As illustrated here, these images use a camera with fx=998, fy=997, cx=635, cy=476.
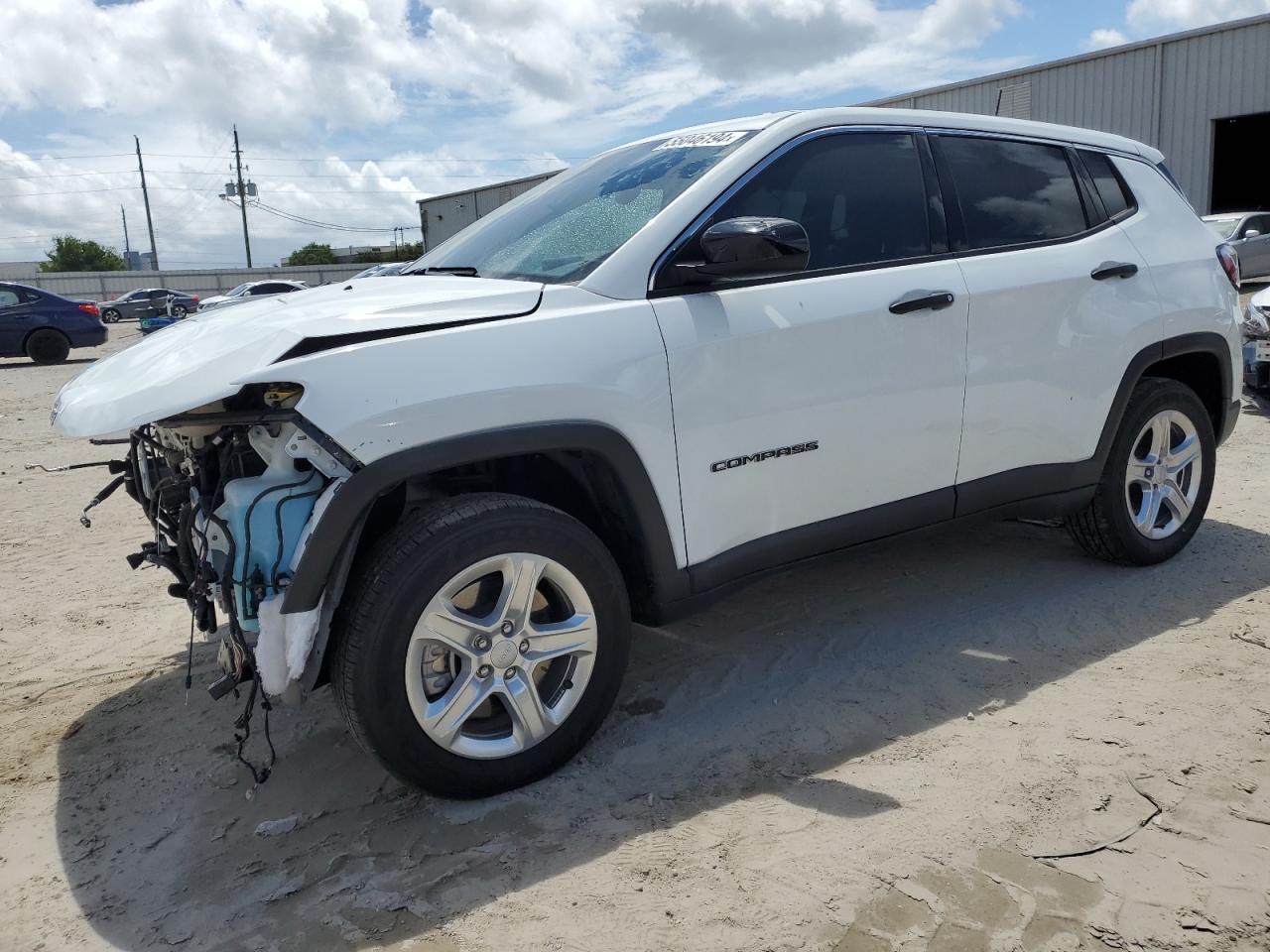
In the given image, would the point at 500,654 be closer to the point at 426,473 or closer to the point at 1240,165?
the point at 426,473

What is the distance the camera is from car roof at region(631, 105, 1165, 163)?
3393 mm

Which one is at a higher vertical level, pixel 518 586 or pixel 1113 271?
pixel 1113 271

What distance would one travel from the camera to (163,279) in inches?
2168

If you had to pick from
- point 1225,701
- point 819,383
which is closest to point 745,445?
point 819,383

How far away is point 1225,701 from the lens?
3.25 m

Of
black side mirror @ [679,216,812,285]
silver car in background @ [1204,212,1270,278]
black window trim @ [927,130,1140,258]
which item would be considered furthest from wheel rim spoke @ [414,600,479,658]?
silver car in background @ [1204,212,1270,278]

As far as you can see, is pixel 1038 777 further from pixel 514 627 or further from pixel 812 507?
pixel 514 627

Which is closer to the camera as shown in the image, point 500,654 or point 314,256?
point 500,654

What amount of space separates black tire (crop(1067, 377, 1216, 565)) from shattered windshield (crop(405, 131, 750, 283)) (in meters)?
2.16

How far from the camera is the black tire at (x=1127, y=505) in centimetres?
421

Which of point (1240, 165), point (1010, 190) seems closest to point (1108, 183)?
point (1010, 190)

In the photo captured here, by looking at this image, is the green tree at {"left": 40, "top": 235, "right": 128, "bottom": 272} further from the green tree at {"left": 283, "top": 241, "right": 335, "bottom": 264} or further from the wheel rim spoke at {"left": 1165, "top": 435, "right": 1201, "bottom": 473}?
the wheel rim spoke at {"left": 1165, "top": 435, "right": 1201, "bottom": 473}

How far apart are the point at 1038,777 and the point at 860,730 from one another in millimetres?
539

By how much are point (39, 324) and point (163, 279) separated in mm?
41002
